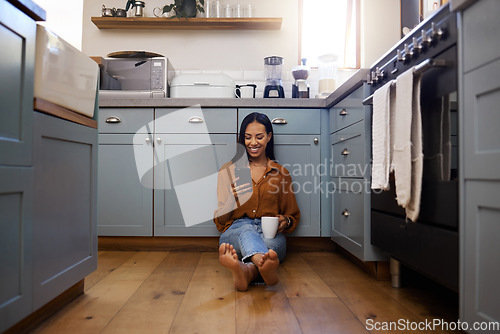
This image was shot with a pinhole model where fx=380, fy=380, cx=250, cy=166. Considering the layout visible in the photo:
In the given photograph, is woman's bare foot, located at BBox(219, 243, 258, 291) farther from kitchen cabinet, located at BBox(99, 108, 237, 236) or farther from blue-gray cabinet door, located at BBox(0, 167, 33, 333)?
kitchen cabinet, located at BBox(99, 108, 237, 236)

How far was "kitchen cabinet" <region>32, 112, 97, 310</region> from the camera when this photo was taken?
117 centimetres

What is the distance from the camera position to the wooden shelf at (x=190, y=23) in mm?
2900

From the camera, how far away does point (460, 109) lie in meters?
1.04

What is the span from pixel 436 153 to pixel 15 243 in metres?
1.29

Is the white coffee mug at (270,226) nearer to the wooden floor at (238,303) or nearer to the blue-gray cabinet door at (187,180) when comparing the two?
the wooden floor at (238,303)

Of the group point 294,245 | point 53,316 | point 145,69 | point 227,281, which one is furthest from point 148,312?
point 145,69

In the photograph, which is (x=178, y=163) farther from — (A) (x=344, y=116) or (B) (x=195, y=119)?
(A) (x=344, y=116)

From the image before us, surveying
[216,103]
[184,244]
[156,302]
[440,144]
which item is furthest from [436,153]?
[184,244]

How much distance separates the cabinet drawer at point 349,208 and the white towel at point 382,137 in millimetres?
326

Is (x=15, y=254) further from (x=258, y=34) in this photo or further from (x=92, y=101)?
(x=258, y=34)

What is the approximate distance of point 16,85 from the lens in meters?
1.06

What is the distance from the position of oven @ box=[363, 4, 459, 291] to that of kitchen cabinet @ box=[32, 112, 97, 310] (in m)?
1.22

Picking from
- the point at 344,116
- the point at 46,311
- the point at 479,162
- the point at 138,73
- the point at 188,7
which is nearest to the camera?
the point at 479,162

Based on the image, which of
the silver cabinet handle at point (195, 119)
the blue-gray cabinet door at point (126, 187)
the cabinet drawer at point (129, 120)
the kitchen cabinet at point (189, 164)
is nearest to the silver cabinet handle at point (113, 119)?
the cabinet drawer at point (129, 120)
